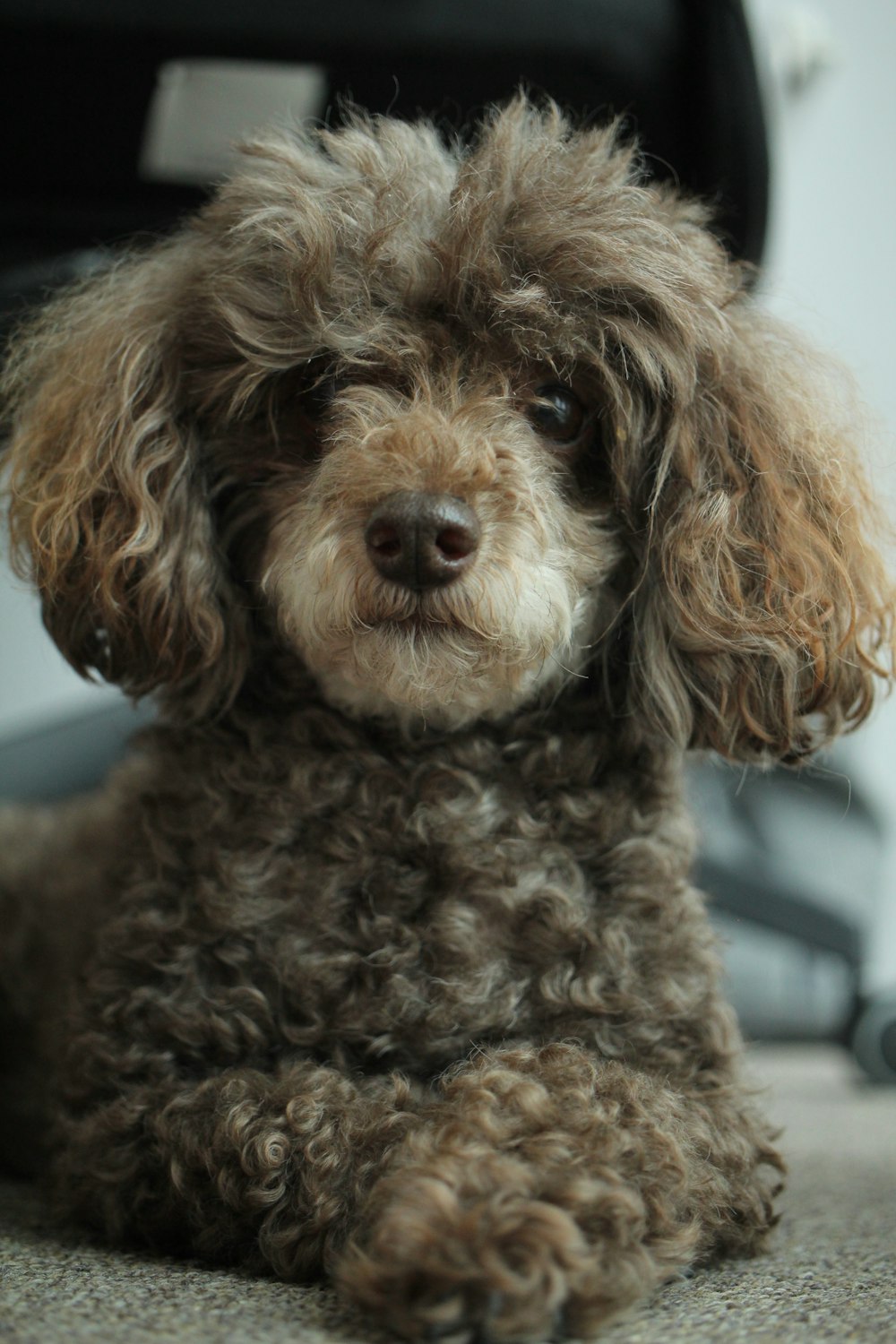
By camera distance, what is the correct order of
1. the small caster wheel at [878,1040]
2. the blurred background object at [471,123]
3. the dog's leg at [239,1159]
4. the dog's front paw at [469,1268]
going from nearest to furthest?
the dog's front paw at [469,1268], the dog's leg at [239,1159], the blurred background object at [471,123], the small caster wheel at [878,1040]

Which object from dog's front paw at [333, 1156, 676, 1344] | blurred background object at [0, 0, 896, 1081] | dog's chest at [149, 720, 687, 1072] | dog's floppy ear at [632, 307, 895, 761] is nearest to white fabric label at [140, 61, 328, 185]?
blurred background object at [0, 0, 896, 1081]

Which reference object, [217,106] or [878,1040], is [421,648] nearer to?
[217,106]

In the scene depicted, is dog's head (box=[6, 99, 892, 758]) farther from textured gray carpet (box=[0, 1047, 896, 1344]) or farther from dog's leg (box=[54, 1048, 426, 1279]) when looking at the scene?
textured gray carpet (box=[0, 1047, 896, 1344])

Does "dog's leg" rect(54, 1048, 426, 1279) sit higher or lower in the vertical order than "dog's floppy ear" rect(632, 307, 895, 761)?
lower

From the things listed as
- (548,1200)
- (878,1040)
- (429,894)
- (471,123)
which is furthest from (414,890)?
(878,1040)

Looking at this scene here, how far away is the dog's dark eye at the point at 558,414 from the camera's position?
115 cm

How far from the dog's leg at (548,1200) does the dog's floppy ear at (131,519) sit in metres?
0.44

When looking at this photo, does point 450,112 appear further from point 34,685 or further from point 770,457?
point 34,685

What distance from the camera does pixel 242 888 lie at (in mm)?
1105

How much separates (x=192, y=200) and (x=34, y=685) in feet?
3.90

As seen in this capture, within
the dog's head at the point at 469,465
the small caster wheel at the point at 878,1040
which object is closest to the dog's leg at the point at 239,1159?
the dog's head at the point at 469,465

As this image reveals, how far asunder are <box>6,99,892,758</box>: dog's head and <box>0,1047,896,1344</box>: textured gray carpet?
42 cm

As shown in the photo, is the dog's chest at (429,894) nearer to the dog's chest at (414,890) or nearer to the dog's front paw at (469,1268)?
the dog's chest at (414,890)

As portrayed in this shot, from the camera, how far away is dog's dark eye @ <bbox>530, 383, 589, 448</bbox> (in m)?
1.15
